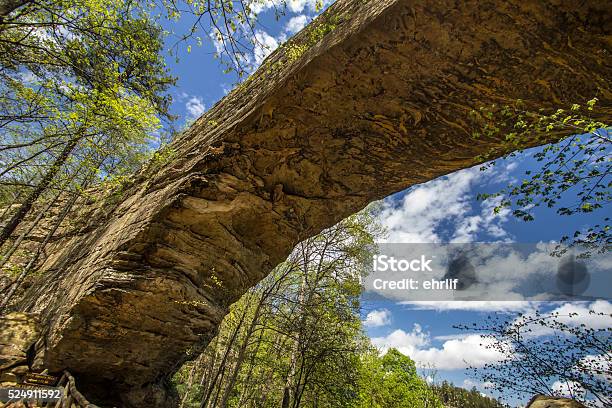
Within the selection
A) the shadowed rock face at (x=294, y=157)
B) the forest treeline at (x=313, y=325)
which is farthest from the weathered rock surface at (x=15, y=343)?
the forest treeline at (x=313, y=325)

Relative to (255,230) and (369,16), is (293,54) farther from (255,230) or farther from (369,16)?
(255,230)

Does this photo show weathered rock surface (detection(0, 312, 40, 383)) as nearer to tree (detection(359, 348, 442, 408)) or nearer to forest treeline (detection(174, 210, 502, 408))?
forest treeline (detection(174, 210, 502, 408))

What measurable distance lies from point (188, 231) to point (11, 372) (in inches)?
188

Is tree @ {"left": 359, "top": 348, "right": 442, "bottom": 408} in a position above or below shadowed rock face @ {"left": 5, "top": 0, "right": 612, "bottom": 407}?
below

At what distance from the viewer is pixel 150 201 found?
7.27 m

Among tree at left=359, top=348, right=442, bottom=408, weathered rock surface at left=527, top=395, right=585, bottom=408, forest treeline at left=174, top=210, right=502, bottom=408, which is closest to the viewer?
weathered rock surface at left=527, top=395, right=585, bottom=408

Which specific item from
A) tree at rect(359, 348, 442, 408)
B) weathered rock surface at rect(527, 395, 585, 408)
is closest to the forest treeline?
tree at rect(359, 348, 442, 408)

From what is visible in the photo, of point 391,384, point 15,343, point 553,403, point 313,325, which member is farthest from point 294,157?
point 391,384

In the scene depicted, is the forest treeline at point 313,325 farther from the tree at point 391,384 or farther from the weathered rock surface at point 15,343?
the weathered rock surface at point 15,343

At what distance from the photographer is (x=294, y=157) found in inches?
279

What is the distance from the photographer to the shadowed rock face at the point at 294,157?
14.9 feet

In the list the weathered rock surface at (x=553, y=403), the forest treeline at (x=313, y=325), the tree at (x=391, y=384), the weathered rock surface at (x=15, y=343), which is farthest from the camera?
the tree at (x=391, y=384)

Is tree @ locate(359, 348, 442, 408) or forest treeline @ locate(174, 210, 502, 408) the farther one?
tree @ locate(359, 348, 442, 408)

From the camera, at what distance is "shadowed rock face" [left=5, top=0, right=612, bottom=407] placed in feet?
14.9
